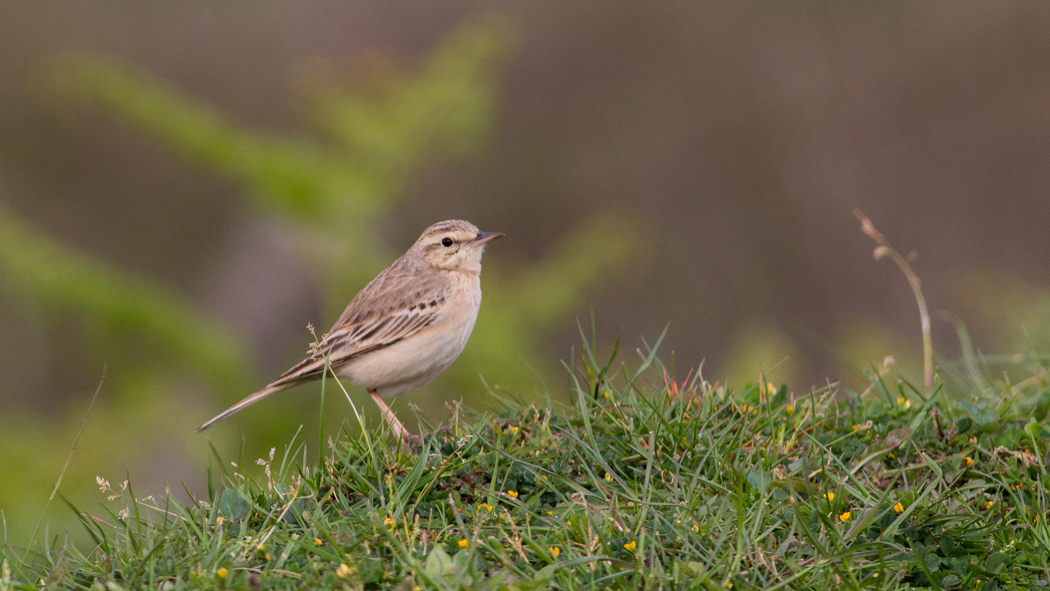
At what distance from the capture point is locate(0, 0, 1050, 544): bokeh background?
12.6 meters

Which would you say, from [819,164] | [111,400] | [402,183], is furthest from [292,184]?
[819,164]

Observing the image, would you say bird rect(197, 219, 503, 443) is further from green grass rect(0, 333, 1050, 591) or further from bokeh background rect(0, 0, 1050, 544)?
bokeh background rect(0, 0, 1050, 544)

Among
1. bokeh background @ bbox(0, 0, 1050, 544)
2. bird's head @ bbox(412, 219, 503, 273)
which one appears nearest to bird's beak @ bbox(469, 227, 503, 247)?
bird's head @ bbox(412, 219, 503, 273)

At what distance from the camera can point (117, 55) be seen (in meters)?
18.6

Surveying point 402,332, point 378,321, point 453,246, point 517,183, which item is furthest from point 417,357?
point 517,183

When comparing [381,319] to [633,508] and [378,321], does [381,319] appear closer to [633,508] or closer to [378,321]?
[378,321]

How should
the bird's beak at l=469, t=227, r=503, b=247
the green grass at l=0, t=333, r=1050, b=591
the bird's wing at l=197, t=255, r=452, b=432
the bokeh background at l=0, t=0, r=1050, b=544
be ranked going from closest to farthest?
1. the green grass at l=0, t=333, r=1050, b=591
2. the bird's wing at l=197, t=255, r=452, b=432
3. the bird's beak at l=469, t=227, r=503, b=247
4. the bokeh background at l=0, t=0, r=1050, b=544

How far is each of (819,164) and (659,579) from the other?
51.5 ft

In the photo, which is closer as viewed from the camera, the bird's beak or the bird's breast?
the bird's breast

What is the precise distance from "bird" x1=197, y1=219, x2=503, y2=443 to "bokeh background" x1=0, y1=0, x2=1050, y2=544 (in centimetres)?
545

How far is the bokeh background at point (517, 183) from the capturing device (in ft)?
41.3

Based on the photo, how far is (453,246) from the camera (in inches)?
260

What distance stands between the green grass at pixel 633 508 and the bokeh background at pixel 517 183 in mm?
7148

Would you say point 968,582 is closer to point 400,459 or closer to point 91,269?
point 400,459
